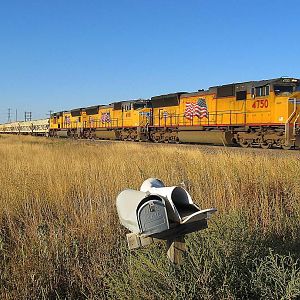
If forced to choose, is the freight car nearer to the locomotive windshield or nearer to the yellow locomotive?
the yellow locomotive

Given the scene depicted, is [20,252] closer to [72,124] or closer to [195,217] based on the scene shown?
[195,217]

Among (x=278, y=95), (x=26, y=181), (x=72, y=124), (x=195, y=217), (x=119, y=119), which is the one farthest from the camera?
(x=72, y=124)

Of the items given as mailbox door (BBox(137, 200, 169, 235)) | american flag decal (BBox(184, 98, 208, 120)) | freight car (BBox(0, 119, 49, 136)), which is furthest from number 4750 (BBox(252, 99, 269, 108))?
freight car (BBox(0, 119, 49, 136))

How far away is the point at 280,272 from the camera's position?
2.49 m

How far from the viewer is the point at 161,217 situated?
2.06m

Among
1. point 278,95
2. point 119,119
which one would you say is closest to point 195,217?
point 278,95

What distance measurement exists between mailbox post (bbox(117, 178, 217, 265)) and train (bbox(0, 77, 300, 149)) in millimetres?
8610

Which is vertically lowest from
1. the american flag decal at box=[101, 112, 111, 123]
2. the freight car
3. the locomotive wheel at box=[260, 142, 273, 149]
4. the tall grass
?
the tall grass

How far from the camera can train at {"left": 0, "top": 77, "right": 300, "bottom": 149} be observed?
704 inches

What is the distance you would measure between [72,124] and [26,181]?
40823mm

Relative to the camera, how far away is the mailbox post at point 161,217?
2057 mm

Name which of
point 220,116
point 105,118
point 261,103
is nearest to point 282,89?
point 261,103

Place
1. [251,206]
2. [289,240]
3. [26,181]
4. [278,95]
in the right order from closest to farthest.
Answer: [289,240]
[251,206]
[26,181]
[278,95]

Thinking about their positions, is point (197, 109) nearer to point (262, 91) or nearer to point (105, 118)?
point (262, 91)
